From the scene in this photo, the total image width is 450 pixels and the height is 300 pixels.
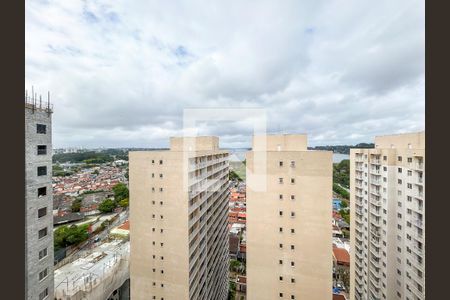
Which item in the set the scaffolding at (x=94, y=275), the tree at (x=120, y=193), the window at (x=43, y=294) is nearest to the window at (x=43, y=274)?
the window at (x=43, y=294)

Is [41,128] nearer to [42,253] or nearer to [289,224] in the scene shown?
[42,253]

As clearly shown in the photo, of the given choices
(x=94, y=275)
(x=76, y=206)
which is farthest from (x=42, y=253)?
(x=76, y=206)

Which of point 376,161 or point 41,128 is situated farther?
point 376,161

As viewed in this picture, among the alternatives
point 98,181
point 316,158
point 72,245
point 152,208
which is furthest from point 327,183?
point 98,181

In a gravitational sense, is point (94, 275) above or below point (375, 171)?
below

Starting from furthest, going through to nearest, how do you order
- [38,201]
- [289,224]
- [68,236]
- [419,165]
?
[68,236] → [419,165] → [289,224] → [38,201]

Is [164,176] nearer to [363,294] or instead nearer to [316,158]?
[316,158]

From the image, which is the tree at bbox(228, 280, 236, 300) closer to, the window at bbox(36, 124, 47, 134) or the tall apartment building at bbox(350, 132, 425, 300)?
the tall apartment building at bbox(350, 132, 425, 300)
